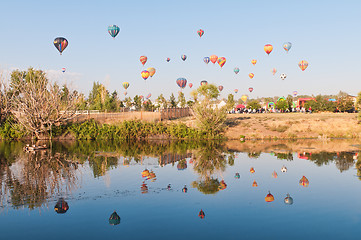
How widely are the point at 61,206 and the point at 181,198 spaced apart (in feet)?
15.2

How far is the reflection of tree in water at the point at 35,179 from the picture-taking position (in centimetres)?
1359

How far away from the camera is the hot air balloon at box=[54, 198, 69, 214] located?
12125 mm

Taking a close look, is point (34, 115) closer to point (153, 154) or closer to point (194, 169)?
point (153, 154)

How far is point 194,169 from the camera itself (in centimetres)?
2031

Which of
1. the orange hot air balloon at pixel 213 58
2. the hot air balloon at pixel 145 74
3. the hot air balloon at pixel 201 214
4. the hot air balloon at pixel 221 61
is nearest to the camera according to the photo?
the hot air balloon at pixel 201 214

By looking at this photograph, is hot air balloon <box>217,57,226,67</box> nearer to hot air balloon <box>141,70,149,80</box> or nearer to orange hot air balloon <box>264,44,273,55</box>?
orange hot air balloon <box>264,44,273,55</box>

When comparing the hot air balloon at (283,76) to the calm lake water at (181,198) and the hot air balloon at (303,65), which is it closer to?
the hot air balloon at (303,65)

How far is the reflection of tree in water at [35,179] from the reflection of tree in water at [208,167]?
613cm

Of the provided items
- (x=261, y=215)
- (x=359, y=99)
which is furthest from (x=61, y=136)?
(x=359, y=99)

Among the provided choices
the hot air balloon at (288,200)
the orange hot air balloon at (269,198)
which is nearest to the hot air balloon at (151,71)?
the orange hot air balloon at (269,198)

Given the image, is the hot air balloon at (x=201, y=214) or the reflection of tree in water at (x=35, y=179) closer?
the hot air balloon at (x=201, y=214)

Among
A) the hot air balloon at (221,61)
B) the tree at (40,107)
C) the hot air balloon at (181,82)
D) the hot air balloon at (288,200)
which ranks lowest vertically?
the hot air balloon at (288,200)

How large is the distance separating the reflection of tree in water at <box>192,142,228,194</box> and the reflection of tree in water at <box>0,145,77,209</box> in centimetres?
613

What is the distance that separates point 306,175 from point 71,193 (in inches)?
483
